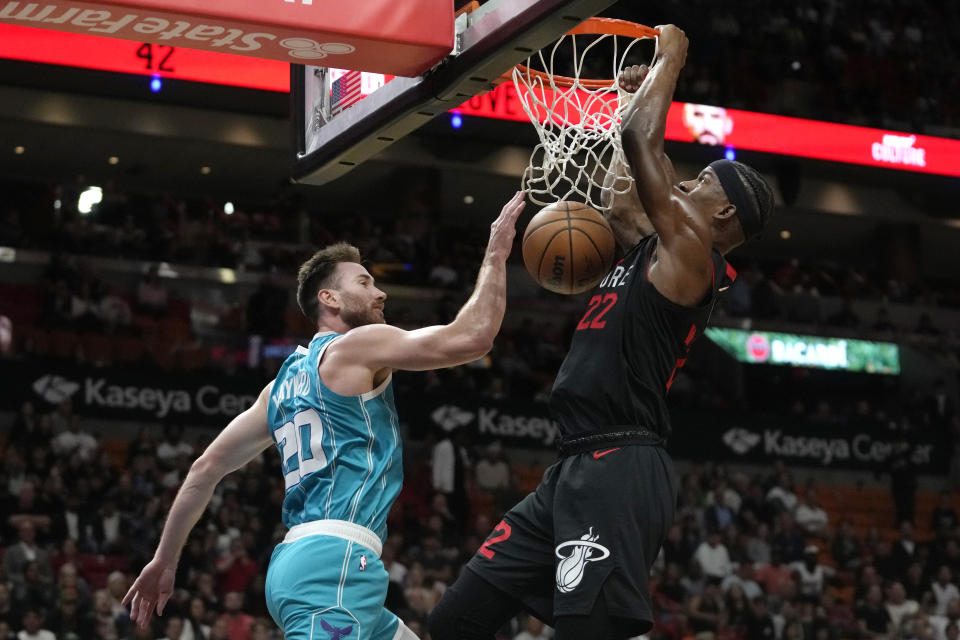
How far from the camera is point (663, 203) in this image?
417cm

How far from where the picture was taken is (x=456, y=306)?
1734 cm

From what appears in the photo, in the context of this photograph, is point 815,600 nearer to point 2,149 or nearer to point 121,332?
point 121,332

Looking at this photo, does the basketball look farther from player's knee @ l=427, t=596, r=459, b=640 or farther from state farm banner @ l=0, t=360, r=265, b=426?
state farm banner @ l=0, t=360, r=265, b=426

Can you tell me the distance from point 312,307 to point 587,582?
1404 mm

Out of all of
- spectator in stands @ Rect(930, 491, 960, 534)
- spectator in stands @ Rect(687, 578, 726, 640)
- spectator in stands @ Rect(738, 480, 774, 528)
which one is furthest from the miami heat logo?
spectator in stands @ Rect(930, 491, 960, 534)

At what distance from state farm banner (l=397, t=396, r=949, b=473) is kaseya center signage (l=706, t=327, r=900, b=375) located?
192cm

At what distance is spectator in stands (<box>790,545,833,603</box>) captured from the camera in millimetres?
14695

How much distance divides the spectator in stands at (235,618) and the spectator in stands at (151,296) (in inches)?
213

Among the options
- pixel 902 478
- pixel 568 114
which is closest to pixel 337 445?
pixel 568 114

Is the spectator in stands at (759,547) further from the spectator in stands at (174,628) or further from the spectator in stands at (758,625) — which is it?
the spectator in stands at (174,628)

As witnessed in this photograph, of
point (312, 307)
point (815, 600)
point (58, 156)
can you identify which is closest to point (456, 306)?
point (815, 600)

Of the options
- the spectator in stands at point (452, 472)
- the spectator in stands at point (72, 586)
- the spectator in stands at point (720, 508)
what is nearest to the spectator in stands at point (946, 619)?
the spectator in stands at point (720, 508)

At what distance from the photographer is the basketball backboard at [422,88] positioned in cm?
419

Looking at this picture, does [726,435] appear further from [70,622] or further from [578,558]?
[578,558]
